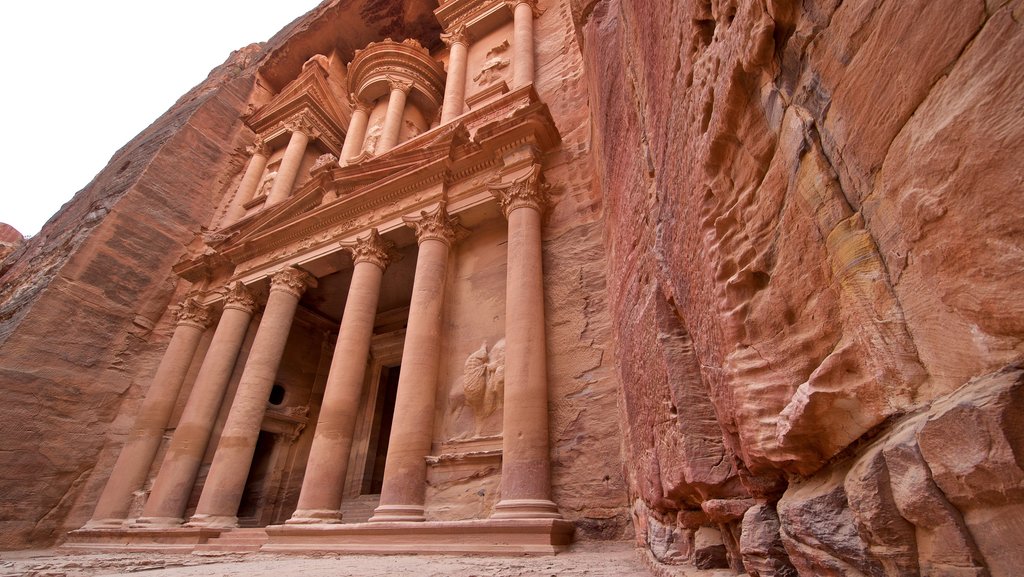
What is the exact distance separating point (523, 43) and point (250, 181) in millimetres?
10646

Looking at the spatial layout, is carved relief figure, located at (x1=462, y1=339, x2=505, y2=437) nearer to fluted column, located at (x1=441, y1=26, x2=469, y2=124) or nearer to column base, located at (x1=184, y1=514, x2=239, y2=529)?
column base, located at (x1=184, y1=514, x2=239, y2=529)

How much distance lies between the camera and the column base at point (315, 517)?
22.3 ft

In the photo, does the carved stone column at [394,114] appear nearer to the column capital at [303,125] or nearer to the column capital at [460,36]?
the column capital at [460,36]

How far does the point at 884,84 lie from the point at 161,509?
11518 millimetres

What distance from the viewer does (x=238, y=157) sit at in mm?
17875

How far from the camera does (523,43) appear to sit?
1175 centimetres

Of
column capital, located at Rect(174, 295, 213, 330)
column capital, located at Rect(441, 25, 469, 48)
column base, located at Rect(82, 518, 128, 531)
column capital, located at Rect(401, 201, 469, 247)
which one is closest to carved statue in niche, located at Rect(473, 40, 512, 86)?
column capital, located at Rect(441, 25, 469, 48)

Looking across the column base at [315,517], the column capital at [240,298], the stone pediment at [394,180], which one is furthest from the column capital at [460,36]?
the column base at [315,517]

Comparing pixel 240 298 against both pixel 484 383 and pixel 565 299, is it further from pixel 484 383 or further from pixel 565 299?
pixel 565 299

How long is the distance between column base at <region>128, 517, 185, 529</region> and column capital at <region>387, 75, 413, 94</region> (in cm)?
1200

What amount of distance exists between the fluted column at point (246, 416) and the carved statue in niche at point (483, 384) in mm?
4230

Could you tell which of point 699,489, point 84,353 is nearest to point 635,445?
point 699,489

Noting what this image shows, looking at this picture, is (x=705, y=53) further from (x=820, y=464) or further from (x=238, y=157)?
(x=238, y=157)

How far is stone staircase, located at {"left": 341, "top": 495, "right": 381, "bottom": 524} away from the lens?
9625mm
